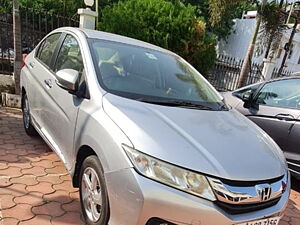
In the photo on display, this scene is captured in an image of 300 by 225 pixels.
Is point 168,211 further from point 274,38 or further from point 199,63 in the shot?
point 274,38

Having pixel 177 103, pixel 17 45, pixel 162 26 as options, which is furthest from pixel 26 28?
pixel 177 103

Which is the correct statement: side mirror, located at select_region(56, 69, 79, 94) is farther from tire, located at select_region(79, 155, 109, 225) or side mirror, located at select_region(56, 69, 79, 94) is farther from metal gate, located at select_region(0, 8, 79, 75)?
metal gate, located at select_region(0, 8, 79, 75)

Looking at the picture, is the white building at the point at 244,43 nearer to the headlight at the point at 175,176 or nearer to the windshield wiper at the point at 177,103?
the windshield wiper at the point at 177,103

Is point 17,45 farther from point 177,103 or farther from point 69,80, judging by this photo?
point 177,103

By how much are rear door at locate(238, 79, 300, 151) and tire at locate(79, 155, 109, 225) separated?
2.68m

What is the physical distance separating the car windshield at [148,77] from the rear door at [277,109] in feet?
4.06

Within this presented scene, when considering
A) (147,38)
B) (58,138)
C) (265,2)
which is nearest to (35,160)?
(58,138)

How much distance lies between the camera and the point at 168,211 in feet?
5.65

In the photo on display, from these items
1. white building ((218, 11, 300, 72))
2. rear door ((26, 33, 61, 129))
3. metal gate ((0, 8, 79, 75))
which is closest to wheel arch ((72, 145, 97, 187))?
rear door ((26, 33, 61, 129))

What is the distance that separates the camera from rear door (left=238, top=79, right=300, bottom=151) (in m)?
3.79

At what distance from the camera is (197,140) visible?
2.03 m

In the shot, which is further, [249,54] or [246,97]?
[249,54]

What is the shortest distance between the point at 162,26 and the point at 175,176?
6.28 m

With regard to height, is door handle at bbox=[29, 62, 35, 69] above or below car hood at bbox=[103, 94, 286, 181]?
below
